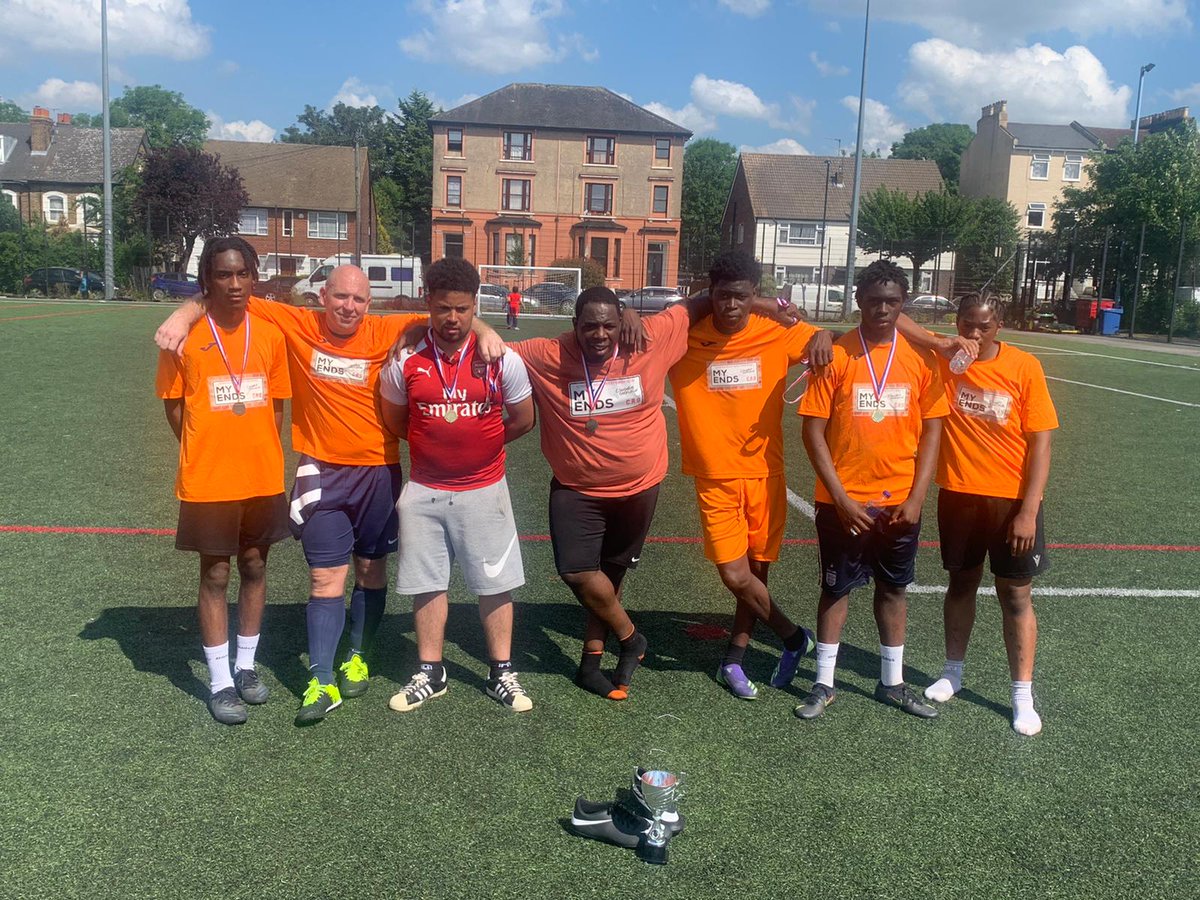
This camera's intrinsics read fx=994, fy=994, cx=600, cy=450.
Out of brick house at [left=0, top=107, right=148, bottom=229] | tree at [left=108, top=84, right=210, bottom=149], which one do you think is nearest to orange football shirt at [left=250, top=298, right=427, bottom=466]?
brick house at [left=0, top=107, right=148, bottom=229]

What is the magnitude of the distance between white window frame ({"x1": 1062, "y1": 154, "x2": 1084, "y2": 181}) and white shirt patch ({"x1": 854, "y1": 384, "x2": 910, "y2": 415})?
62.8 m

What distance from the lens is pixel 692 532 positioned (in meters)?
7.34

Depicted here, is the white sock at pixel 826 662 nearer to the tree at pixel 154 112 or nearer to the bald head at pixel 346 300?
the bald head at pixel 346 300

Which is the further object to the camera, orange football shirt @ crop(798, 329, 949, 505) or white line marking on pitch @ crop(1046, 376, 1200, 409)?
white line marking on pitch @ crop(1046, 376, 1200, 409)

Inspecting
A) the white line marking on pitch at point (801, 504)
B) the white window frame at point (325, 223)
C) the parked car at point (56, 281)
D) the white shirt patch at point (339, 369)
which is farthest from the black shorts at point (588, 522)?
the white window frame at point (325, 223)

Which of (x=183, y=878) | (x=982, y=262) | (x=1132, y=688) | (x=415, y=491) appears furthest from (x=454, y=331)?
(x=982, y=262)

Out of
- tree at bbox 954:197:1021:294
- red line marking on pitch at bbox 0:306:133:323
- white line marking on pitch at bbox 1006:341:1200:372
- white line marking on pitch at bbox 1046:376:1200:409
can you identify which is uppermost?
tree at bbox 954:197:1021:294

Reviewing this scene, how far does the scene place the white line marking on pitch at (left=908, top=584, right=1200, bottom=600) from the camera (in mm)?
5918

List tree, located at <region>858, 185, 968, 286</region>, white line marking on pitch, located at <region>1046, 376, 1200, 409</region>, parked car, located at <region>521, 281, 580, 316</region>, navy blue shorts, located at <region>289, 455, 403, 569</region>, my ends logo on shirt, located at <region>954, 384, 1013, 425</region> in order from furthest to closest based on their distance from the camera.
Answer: tree, located at <region>858, 185, 968, 286</region>, parked car, located at <region>521, 281, 580, 316</region>, white line marking on pitch, located at <region>1046, 376, 1200, 409</region>, navy blue shorts, located at <region>289, 455, 403, 569</region>, my ends logo on shirt, located at <region>954, 384, 1013, 425</region>

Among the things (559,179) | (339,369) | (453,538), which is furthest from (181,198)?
(453,538)

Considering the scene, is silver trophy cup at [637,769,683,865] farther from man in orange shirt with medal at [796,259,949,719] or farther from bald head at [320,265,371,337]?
bald head at [320,265,371,337]

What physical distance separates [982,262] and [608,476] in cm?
5004

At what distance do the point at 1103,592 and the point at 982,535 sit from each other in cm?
241

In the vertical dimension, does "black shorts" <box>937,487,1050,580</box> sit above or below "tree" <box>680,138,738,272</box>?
below
